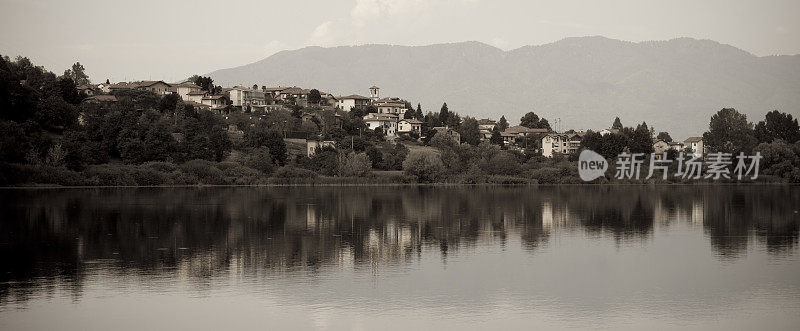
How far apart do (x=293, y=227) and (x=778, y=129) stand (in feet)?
339

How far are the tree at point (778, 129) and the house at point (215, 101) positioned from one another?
75.1 meters

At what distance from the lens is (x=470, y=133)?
124500mm

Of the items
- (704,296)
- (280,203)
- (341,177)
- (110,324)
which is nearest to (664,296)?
(704,296)

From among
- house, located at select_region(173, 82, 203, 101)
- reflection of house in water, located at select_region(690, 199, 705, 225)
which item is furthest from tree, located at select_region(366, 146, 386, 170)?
reflection of house in water, located at select_region(690, 199, 705, 225)

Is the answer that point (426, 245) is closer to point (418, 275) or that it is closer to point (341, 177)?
point (418, 275)

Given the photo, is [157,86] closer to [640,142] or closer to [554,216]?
[640,142]

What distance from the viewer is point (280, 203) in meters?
54.0

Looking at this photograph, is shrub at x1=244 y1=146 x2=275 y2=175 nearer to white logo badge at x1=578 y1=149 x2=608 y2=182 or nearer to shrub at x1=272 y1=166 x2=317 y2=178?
shrub at x1=272 y1=166 x2=317 y2=178

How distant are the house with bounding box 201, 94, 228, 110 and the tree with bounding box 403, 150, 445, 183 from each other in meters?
37.9

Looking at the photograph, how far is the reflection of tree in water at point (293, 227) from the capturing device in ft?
85.4

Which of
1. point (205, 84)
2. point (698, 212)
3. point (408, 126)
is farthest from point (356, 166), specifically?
point (205, 84)

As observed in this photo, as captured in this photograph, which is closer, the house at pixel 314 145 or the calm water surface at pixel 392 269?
the calm water surface at pixel 392 269

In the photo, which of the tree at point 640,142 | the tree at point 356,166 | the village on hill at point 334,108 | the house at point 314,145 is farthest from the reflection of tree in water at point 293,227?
the village on hill at point 334,108

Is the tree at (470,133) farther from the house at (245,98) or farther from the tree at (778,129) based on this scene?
the tree at (778,129)
